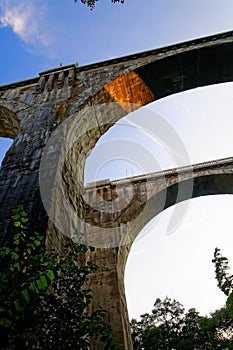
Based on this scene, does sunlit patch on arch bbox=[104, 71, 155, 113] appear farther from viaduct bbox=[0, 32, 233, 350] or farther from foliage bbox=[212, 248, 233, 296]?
foliage bbox=[212, 248, 233, 296]

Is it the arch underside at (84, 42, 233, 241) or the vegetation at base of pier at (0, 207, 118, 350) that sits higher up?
the arch underside at (84, 42, 233, 241)

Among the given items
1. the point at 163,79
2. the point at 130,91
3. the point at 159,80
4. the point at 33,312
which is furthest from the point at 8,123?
the point at 33,312

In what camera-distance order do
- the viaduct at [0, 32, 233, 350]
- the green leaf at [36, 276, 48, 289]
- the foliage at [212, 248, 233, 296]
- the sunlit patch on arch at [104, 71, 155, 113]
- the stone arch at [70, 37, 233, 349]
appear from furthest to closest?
the foliage at [212, 248, 233, 296] < the sunlit patch on arch at [104, 71, 155, 113] < the stone arch at [70, 37, 233, 349] < the viaduct at [0, 32, 233, 350] < the green leaf at [36, 276, 48, 289]

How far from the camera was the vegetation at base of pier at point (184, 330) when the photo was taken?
2586cm

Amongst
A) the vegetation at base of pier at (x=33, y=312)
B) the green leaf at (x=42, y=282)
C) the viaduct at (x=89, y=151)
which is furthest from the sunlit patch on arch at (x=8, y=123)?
the green leaf at (x=42, y=282)

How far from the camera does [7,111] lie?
8.22 meters

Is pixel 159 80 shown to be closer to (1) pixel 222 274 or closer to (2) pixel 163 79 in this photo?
(2) pixel 163 79

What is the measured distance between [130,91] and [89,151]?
2.12 metres

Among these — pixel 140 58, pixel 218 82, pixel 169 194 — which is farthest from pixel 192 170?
pixel 140 58

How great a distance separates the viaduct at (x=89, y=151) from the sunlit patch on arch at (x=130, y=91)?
0.03 m

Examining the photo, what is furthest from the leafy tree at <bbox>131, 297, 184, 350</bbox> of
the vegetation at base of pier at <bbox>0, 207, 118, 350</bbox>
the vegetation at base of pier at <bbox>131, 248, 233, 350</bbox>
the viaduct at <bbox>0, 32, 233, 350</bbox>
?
the vegetation at base of pier at <bbox>0, 207, 118, 350</bbox>

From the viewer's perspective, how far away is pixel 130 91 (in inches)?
339

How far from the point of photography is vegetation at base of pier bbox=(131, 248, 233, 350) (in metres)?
25.9

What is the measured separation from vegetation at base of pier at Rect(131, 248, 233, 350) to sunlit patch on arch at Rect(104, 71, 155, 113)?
18.2 meters
